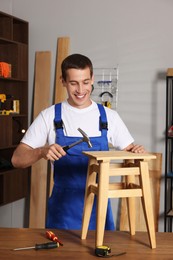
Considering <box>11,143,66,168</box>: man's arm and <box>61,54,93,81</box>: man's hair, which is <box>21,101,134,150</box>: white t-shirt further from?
<box>61,54,93,81</box>: man's hair

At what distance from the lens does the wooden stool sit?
6.81 ft

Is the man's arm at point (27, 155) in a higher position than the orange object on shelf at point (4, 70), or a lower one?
lower

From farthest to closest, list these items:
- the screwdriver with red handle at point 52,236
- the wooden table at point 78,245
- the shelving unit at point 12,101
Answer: the shelving unit at point 12,101, the screwdriver with red handle at point 52,236, the wooden table at point 78,245

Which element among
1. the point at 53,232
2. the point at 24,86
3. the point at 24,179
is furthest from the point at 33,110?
the point at 53,232

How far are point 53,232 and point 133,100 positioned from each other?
2.66 meters

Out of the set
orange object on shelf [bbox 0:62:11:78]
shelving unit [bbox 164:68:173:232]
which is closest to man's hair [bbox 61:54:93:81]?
shelving unit [bbox 164:68:173:232]

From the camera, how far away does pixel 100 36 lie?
4906mm

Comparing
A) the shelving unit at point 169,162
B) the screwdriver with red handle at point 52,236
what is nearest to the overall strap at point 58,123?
the screwdriver with red handle at point 52,236

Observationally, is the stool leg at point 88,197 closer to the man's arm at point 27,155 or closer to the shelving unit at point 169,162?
the man's arm at point 27,155

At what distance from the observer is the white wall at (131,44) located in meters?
4.68

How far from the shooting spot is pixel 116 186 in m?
2.23

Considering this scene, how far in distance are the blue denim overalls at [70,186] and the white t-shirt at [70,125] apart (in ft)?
0.11

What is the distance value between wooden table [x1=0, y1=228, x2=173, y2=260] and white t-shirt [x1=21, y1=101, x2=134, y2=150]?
608 millimetres

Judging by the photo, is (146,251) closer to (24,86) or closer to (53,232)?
(53,232)
